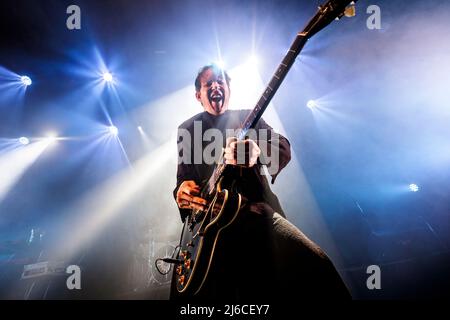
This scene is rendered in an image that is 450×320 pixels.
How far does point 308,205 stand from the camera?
8.12 m

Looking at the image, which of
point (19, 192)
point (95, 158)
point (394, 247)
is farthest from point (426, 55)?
point (19, 192)

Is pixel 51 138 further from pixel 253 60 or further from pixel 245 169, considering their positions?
pixel 245 169

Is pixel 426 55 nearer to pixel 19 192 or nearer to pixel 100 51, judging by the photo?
pixel 100 51

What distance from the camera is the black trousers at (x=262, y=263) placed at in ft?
5.61

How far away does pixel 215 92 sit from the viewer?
9.54 feet

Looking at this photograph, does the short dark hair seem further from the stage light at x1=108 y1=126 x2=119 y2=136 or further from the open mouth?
the stage light at x1=108 y1=126 x2=119 y2=136

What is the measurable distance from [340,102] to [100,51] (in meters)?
6.26

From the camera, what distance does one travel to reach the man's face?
2912mm

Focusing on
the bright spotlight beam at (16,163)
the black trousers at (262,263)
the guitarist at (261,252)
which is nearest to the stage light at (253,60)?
the guitarist at (261,252)

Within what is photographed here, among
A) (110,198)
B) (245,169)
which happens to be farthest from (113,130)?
(245,169)

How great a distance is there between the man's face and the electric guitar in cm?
86

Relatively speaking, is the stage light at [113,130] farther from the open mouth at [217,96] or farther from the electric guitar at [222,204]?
the electric guitar at [222,204]

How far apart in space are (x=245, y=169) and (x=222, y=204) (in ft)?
1.55

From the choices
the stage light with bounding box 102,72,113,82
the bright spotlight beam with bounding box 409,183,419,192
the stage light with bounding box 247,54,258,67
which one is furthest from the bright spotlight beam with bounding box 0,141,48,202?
the bright spotlight beam with bounding box 409,183,419,192
